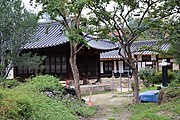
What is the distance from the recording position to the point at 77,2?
37.3 ft

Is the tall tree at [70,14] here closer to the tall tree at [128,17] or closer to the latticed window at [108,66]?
the tall tree at [128,17]

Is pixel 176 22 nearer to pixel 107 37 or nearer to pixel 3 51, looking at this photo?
pixel 107 37

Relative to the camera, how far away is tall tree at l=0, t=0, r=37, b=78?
644 inches

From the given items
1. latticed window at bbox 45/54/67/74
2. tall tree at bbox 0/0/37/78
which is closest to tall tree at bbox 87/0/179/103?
tall tree at bbox 0/0/37/78

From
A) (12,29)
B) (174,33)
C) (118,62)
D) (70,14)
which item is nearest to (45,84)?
(70,14)

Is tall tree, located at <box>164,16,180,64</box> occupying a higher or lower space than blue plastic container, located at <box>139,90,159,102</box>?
higher

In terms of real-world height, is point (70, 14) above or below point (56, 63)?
above

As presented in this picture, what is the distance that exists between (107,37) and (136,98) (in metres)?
2.96

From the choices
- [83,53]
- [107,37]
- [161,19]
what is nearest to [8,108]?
[107,37]

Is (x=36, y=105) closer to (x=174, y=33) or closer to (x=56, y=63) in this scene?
(x=174, y=33)

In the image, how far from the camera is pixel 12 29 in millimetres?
16859

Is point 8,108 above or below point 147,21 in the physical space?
below

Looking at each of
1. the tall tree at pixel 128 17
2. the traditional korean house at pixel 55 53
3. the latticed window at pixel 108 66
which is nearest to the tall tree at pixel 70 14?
the tall tree at pixel 128 17

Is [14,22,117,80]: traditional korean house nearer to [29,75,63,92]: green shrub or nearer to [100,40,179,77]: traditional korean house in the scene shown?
[29,75,63,92]: green shrub
